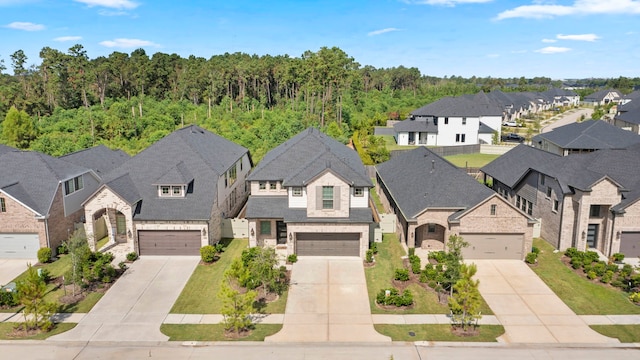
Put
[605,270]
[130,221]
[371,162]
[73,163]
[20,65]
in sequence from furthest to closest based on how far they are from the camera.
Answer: [20,65] → [371,162] → [73,163] → [130,221] → [605,270]

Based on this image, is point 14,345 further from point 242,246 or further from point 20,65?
point 20,65

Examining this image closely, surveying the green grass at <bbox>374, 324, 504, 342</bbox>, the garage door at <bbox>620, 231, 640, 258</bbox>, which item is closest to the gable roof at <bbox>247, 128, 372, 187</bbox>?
the green grass at <bbox>374, 324, 504, 342</bbox>

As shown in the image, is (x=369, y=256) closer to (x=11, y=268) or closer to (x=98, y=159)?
(x=11, y=268)

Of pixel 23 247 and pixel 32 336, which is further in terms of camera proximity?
pixel 23 247

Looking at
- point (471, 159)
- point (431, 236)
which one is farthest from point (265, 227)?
point (471, 159)

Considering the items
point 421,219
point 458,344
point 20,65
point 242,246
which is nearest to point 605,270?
point 421,219

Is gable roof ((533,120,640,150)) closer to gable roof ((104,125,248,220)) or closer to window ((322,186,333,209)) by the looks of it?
window ((322,186,333,209))
